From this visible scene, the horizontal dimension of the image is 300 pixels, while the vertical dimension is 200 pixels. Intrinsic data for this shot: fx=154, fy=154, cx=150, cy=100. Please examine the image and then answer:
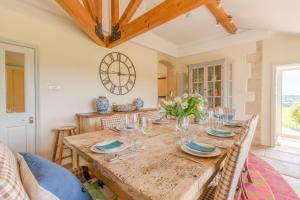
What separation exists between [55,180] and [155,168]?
20.5 inches

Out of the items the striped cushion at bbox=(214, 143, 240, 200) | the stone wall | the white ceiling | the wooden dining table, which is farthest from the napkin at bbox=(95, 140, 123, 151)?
the stone wall

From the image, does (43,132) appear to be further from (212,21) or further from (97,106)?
(212,21)

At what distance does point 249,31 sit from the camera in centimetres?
365

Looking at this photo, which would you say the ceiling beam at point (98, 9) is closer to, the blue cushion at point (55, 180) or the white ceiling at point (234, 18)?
the white ceiling at point (234, 18)

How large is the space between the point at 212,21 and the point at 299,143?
11.9 ft

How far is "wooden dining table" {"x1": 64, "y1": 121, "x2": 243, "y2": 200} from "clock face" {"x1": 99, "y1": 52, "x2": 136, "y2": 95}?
78.3 inches

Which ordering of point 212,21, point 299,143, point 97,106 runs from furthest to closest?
point 299,143 < point 212,21 < point 97,106

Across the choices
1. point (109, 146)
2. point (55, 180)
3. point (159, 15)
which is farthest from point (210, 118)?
point (55, 180)

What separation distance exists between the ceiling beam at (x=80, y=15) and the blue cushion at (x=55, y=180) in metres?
2.09

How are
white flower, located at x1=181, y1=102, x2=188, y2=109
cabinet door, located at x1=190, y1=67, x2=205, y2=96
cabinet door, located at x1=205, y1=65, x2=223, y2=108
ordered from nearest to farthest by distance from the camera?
white flower, located at x1=181, y1=102, x2=188, y2=109 < cabinet door, located at x1=205, y1=65, x2=223, y2=108 < cabinet door, located at x1=190, y1=67, x2=205, y2=96

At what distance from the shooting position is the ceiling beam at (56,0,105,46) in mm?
2144

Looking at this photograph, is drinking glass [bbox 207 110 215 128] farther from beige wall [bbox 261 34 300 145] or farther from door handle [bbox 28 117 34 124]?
door handle [bbox 28 117 34 124]

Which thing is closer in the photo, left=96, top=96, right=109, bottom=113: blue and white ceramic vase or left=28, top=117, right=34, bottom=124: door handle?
left=28, top=117, right=34, bottom=124: door handle

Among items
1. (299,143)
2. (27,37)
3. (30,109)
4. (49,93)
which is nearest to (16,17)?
(27,37)
